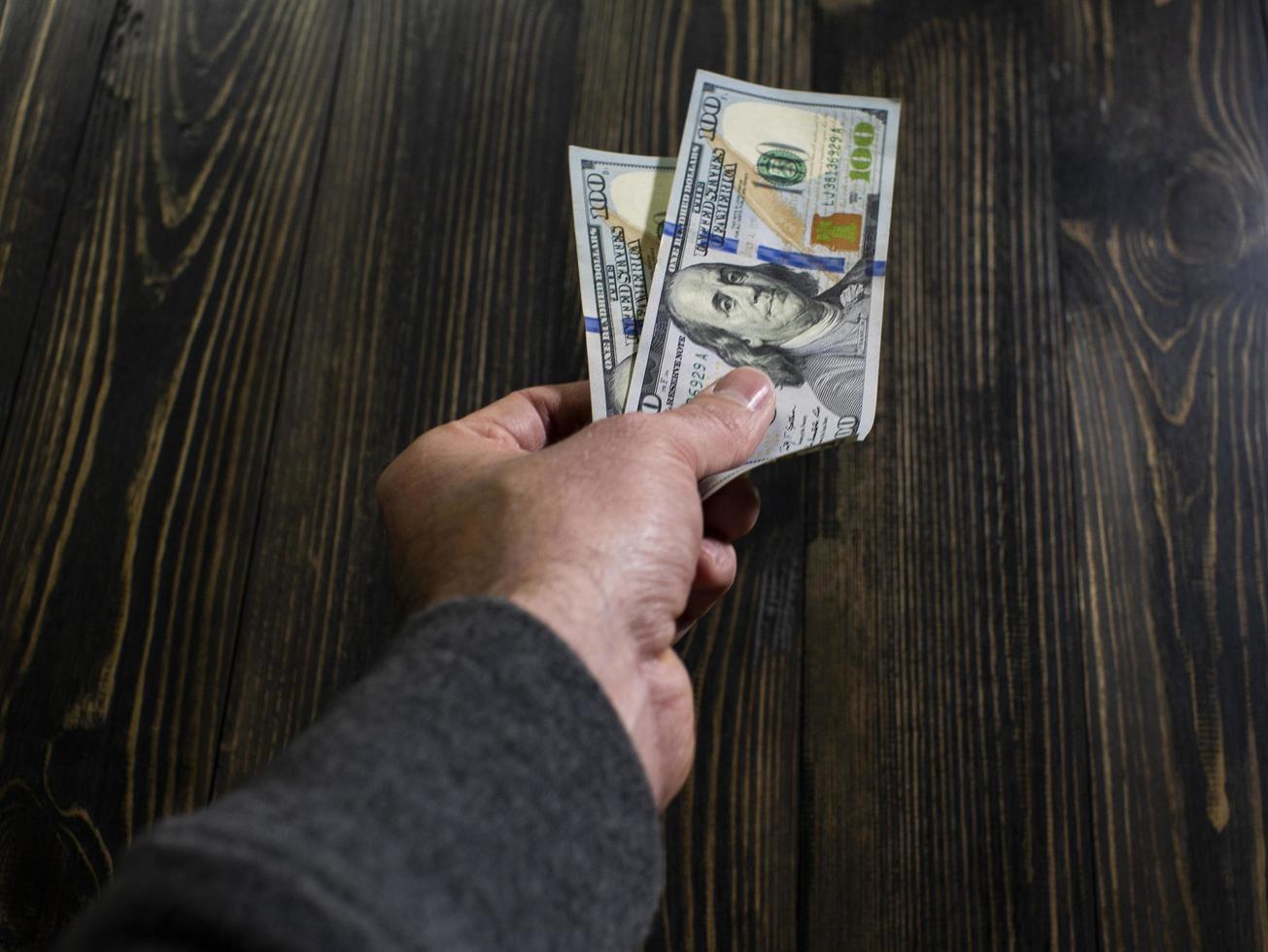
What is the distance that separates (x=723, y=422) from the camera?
58 centimetres

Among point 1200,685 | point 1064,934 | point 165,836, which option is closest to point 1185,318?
point 1200,685

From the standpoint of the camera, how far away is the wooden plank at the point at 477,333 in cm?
77

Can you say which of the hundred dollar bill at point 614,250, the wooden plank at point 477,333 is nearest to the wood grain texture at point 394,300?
the wooden plank at point 477,333

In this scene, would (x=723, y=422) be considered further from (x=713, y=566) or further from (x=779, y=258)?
(x=779, y=258)

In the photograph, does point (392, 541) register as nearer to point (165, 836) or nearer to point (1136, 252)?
point (165, 836)

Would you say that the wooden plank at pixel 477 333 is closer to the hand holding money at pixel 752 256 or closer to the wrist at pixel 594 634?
the hand holding money at pixel 752 256

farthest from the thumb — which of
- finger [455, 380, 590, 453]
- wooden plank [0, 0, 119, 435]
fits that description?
wooden plank [0, 0, 119, 435]

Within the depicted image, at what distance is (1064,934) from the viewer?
73 cm

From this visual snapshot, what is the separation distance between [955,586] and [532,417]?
382mm

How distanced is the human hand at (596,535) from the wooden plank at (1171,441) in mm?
416

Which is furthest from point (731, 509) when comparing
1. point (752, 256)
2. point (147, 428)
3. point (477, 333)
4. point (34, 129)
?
point (34, 129)

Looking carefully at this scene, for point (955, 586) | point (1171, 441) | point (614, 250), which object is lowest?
point (955, 586)

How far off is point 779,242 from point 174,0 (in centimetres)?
72

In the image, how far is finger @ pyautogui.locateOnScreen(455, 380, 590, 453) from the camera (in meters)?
0.61
